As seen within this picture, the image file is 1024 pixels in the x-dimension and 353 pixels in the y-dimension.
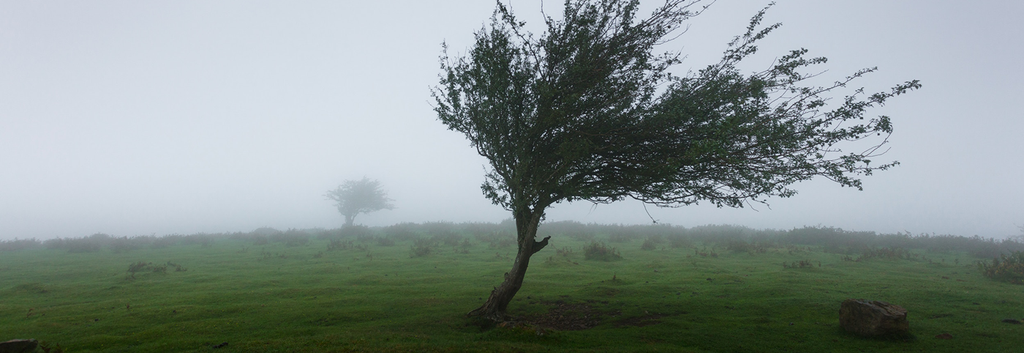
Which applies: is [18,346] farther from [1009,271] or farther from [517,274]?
[1009,271]

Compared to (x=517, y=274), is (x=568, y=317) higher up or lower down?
lower down

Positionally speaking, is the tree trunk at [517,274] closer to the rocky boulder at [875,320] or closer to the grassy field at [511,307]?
the grassy field at [511,307]

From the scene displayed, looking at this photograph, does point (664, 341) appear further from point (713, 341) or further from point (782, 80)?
point (782, 80)

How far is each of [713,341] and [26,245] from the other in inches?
2503

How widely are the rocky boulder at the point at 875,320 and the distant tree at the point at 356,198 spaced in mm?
82212

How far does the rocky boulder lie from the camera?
9336 mm

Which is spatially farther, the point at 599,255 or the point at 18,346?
the point at 599,255

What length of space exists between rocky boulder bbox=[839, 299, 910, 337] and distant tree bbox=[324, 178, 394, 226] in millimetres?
82212

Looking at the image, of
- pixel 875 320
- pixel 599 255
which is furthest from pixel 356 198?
pixel 875 320

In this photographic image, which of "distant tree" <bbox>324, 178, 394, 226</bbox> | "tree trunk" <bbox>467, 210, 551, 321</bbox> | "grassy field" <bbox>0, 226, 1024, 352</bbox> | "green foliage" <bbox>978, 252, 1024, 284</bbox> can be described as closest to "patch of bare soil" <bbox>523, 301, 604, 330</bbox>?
"grassy field" <bbox>0, 226, 1024, 352</bbox>

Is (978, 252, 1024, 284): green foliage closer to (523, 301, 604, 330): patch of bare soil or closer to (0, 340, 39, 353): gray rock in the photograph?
(523, 301, 604, 330): patch of bare soil

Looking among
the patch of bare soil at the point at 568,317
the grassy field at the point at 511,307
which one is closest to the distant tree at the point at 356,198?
the grassy field at the point at 511,307

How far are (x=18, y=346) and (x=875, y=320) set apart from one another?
19164mm

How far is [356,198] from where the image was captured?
8206 centimetres
